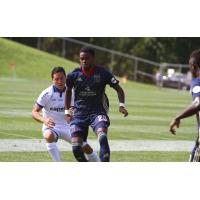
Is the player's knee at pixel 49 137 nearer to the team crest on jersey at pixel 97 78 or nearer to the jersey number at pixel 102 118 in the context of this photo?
the jersey number at pixel 102 118

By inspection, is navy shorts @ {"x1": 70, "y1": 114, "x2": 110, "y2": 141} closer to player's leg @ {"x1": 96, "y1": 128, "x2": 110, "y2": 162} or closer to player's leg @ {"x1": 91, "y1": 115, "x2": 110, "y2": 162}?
player's leg @ {"x1": 91, "y1": 115, "x2": 110, "y2": 162}

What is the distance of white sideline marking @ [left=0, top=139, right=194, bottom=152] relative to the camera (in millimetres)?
14537

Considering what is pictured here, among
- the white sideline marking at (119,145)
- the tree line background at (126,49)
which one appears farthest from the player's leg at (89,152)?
the tree line background at (126,49)

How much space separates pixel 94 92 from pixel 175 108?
17.0 m

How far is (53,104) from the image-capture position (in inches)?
494

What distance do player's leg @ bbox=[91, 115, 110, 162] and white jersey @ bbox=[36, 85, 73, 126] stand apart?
3.70ft

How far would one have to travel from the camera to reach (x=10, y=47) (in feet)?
147

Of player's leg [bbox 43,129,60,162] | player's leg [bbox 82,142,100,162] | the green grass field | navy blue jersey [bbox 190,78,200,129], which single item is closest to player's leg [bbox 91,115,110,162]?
player's leg [bbox 82,142,100,162]

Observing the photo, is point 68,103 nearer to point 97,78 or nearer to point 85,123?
point 85,123

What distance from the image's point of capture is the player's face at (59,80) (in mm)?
12305

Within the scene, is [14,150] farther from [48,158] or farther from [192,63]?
[192,63]

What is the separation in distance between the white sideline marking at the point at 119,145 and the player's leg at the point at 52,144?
1.96 m
